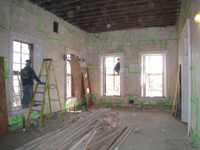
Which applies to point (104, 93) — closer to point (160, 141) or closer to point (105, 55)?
point (105, 55)

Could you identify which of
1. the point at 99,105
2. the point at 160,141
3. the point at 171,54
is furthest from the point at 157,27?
the point at 160,141

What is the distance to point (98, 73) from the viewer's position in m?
8.11

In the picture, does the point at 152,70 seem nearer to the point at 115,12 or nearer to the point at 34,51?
the point at 115,12

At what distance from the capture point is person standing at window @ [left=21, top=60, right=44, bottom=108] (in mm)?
4402

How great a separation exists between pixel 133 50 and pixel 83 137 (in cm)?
552

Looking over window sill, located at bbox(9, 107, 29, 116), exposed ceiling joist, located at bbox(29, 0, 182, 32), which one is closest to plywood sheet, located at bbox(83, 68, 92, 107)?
exposed ceiling joist, located at bbox(29, 0, 182, 32)

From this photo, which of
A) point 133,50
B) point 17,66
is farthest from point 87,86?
point 17,66

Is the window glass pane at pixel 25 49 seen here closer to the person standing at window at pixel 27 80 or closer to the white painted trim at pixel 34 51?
the white painted trim at pixel 34 51

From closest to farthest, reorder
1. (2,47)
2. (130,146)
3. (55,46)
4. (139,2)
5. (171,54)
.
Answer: (130,146) → (2,47) → (139,2) → (55,46) → (171,54)

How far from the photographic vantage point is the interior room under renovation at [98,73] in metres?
3.43

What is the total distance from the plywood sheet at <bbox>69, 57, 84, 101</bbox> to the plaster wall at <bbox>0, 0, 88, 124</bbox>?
2.09 feet

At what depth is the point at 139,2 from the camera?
4969mm

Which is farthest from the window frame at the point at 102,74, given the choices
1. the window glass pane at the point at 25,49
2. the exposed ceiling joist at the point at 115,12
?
the window glass pane at the point at 25,49

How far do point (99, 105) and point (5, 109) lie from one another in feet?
16.0
